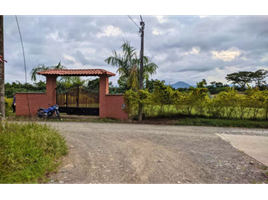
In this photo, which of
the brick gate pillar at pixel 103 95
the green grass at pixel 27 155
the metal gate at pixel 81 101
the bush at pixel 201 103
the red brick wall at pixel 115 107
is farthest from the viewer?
the metal gate at pixel 81 101

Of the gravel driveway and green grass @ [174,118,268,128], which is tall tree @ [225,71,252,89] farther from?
the gravel driveway

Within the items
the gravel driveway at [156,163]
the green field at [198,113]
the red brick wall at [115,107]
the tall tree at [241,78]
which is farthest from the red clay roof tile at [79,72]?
the tall tree at [241,78]

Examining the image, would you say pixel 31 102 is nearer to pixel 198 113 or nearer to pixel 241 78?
pixel 198 113

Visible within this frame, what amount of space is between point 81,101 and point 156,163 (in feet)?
31.0

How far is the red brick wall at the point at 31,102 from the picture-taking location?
13.5 metres

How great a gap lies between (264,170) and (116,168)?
111 inches

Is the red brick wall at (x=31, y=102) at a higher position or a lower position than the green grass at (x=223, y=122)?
higher

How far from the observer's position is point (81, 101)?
1334 cm

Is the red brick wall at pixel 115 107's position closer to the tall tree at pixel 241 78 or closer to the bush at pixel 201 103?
the bush at pixel 201 103

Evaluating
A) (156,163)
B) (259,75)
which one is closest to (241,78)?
(259,75)

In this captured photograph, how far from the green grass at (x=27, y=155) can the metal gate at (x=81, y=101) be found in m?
7.59

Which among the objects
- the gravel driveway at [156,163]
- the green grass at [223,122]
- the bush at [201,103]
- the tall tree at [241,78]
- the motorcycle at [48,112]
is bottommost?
the gravel driveway at [156,163]

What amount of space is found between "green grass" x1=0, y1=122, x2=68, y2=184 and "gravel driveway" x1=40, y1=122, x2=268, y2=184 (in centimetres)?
24
